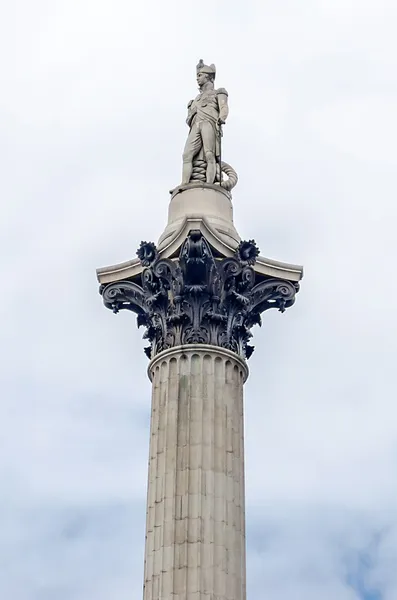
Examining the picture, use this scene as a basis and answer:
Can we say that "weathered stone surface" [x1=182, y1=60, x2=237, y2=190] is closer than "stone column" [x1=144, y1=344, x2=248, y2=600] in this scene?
No

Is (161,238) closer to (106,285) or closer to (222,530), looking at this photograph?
(106,285)

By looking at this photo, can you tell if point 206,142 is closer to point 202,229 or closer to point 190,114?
point 190,114

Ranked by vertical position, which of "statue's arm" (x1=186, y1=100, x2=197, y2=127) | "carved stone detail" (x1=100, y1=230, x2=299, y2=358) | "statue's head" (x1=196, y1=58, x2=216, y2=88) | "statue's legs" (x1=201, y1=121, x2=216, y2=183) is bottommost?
"carved stone detail" (x1=100, y1=230, x2=299, y2=358)

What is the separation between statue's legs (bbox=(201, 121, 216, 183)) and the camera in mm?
36000

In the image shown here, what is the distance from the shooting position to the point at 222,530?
96.6 ft

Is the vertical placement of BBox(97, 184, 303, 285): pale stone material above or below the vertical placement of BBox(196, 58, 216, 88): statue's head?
below

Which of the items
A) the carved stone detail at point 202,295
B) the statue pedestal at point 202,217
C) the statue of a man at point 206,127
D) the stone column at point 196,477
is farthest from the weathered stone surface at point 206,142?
the stone column at point 196,477

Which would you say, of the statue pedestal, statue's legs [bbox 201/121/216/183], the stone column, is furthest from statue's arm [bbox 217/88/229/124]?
the stone column

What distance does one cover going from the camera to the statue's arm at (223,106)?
36.8 metres

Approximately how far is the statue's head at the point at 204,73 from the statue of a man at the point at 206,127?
4 centimetres

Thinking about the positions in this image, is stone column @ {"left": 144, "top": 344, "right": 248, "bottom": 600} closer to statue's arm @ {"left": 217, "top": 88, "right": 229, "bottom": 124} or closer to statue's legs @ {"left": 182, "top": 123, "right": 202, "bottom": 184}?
statue's legs @ {"left": 182, "top": 123, "right": 202, "bottom": 184}

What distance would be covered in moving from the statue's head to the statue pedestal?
402 cm

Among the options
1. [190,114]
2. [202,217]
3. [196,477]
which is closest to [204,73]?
[190,114]

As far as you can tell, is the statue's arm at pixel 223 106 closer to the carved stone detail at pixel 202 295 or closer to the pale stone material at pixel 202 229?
the pale stone material at pixel 202 229
